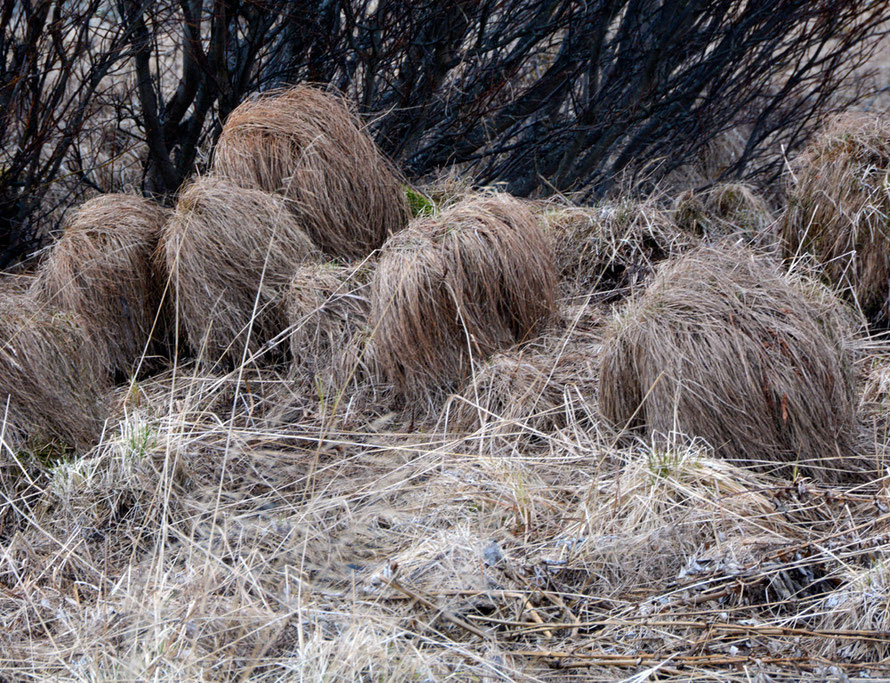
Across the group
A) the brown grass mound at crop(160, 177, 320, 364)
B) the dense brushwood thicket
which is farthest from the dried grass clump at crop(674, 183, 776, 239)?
the brown grass mound at crop(160, 177, 320, 364)

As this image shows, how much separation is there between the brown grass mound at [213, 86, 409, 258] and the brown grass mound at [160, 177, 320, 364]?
16cm

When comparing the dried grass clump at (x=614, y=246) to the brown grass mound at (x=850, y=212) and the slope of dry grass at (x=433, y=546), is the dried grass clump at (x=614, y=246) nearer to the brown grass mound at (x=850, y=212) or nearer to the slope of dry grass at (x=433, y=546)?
the brown grass mound at (x=850, y=212)

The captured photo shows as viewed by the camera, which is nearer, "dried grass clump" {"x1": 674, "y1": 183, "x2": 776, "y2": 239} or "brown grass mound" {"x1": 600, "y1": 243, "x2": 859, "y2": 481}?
"brown grass mound" {"x1": 600, "y1": 243, "x2": 859, "y2": 481}

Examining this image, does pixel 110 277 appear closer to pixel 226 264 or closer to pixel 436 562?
pixel 226 264

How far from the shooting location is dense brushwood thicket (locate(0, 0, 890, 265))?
398 cm

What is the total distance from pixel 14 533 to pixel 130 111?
105 inches

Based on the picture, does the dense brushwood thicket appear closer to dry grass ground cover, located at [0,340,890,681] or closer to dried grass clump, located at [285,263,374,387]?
dried grass clump, located at [285,263,374,387]

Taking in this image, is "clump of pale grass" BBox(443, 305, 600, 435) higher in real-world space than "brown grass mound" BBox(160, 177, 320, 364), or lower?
lower

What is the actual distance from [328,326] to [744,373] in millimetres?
1463

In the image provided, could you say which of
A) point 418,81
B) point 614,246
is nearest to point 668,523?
point 614,246

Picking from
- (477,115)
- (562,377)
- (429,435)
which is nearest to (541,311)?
(562,377)

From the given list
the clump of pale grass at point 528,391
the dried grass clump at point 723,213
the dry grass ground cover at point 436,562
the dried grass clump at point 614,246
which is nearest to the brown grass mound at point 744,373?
the dry grass ground cover at point 436,562

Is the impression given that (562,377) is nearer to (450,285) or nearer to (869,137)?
(450,285)

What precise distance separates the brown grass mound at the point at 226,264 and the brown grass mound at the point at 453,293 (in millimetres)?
455
